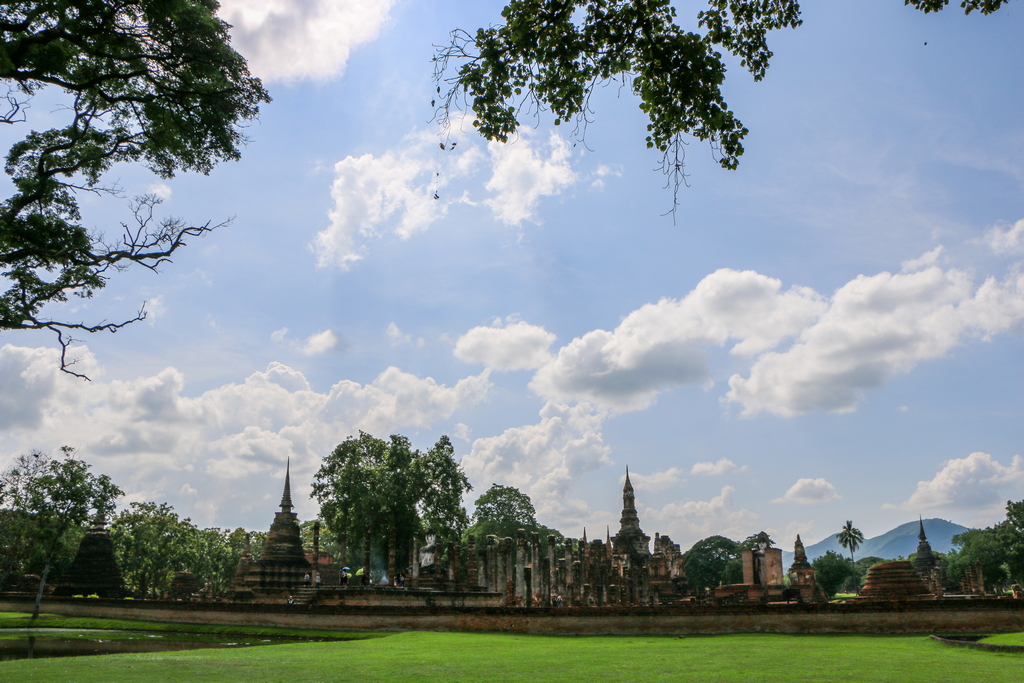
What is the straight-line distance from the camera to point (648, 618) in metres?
20.8

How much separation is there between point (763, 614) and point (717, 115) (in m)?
16.4

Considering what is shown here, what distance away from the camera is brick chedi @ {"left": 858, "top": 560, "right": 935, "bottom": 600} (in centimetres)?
3919

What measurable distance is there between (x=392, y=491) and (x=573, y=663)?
30.4 metres

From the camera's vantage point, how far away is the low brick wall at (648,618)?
18.5m

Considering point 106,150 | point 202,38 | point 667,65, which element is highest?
point 202,38

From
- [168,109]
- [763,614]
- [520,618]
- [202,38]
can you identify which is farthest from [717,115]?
[520,618]

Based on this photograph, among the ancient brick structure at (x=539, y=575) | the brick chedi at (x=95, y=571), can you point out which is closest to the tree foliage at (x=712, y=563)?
the ancient brick structure at (x=539, y=575)

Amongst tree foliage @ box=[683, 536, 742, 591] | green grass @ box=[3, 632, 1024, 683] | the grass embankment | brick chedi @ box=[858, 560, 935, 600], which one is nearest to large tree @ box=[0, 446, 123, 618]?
the grass embankment

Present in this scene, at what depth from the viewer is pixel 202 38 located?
1462 cm

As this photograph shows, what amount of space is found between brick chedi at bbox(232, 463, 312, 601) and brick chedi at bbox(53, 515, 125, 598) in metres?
6.82

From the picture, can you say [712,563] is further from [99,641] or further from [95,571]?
[99,641]

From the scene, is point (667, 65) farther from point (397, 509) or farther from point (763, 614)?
point (397, 509)

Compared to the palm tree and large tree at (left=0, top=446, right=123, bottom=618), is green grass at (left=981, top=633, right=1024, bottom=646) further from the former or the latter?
the palm tree

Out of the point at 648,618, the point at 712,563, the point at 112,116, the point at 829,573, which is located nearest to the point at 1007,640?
the point at 648,618
